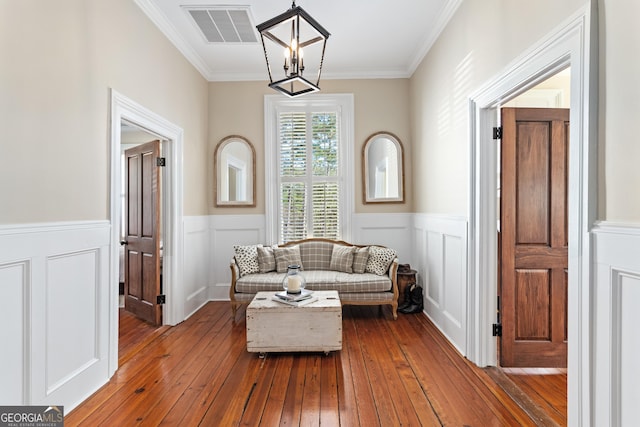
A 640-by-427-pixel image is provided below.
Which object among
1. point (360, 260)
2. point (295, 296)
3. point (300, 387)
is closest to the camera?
point (300, 387)

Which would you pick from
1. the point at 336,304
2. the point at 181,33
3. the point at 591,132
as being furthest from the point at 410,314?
the point at 181,33

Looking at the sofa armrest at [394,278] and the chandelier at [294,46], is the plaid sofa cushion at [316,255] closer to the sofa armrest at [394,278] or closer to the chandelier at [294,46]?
the sofa armrest at [394,278]

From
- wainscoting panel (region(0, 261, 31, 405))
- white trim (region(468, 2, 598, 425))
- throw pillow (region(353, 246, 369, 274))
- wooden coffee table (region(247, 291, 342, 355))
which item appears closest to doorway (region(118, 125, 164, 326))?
wooden coffee table (region(247, 291, 342, 355))

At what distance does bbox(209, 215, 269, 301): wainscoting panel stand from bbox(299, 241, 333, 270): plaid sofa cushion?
2.10 feet

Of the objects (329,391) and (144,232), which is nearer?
(329,391)

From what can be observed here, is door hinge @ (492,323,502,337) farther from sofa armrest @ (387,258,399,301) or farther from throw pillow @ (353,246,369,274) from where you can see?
throw pillow @ (353,246,369,274)

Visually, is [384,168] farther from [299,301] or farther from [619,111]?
[619,111]

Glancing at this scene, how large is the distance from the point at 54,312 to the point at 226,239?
280 cm

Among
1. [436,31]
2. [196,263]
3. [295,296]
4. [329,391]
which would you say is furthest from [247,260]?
[436,31]

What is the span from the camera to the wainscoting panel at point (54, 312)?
183 cm

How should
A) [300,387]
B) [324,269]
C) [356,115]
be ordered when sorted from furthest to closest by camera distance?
1. [356,115]
2. [324,269]
3. [300,387]

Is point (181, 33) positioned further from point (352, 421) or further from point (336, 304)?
point (352, 421)

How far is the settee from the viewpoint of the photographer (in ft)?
13.1

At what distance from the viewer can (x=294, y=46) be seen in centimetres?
234
